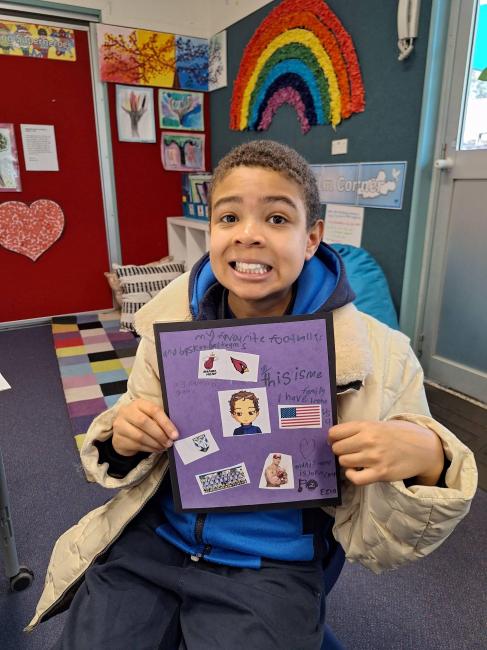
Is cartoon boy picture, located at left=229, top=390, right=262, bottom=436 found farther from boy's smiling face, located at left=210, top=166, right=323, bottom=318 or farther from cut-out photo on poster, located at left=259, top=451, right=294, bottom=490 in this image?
boy's smiling face, located at left=210, top=166, right=323, bottom=318

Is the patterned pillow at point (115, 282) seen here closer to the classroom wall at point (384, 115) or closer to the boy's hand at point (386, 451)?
the classroom wall at point (384, 115)

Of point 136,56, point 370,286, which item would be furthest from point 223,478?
point 136,56

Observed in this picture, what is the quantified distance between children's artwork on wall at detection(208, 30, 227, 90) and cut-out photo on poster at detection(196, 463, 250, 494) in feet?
11.1

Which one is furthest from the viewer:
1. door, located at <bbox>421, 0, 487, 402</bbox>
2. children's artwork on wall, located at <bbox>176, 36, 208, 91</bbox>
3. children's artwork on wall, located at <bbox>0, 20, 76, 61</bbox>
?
children's artwork on wall, located at <bbox>176, 36, 208, 91</bbox>

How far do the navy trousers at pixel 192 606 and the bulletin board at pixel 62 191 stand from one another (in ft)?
9.88

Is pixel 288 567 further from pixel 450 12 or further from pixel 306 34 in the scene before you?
pixel 306 34

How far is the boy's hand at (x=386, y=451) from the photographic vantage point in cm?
64

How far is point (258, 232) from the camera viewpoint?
0.79m

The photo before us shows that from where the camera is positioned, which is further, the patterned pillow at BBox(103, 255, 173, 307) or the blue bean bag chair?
the patterned pillow at BBox(103, 255, 173, 307)

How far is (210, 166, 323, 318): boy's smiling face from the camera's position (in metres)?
0.79

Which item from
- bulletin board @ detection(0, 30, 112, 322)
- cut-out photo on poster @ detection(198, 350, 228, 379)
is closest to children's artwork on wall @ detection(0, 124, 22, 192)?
bulletin board @ detection(0, 30, 112, 322)

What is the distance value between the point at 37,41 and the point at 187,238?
1595 mm

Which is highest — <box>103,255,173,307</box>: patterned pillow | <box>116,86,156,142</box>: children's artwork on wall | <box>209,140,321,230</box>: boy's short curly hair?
<box>116,86,156,142</box>: children's artwork on wall

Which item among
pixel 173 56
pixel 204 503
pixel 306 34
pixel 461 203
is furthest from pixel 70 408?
pixel 173 56
